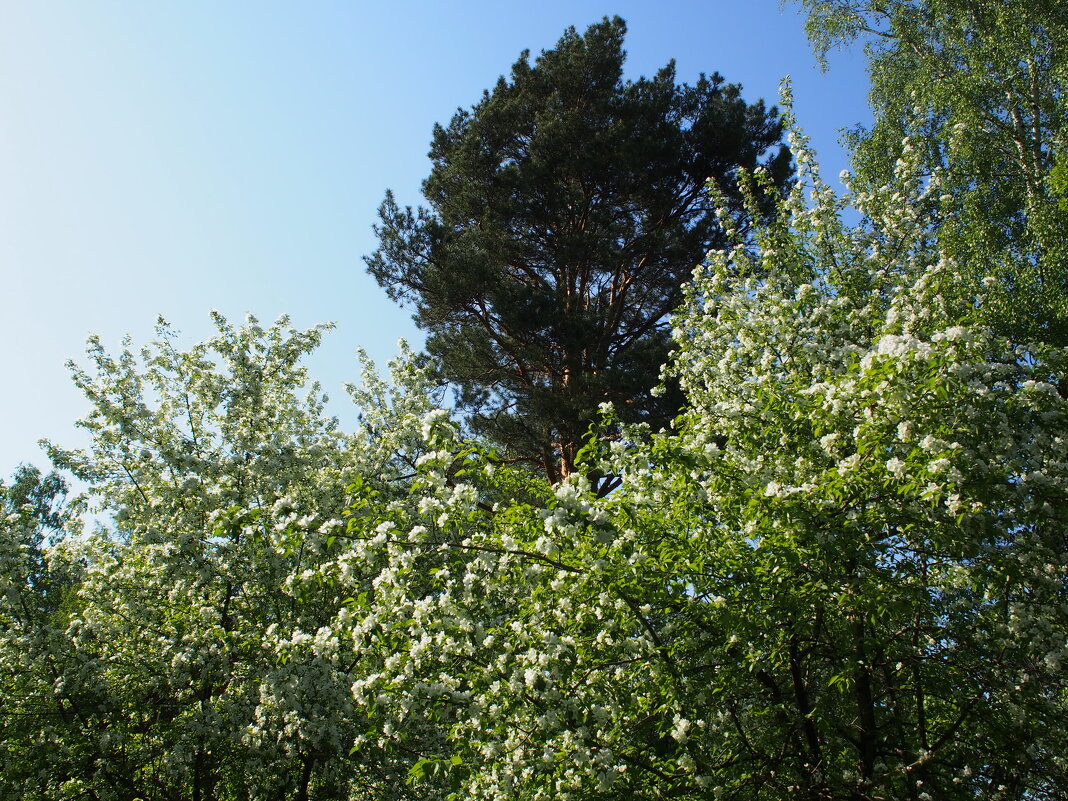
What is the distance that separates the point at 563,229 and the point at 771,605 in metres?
13.9

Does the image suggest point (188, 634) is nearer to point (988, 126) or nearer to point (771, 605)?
point (771, 605)

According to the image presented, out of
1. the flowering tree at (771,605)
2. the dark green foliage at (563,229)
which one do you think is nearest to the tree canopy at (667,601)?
the flowering tree at (771,605)

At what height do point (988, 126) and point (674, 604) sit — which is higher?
point (988, 126)

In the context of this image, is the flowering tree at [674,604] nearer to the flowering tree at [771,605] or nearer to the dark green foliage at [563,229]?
the flowering tree at [771,605]

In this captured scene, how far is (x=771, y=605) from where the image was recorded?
17.5ft

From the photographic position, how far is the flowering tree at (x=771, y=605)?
17.4 ft

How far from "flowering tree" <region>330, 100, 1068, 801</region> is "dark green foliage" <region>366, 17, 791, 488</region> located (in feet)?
31.3

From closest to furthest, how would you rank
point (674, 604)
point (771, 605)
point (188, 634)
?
point (771, 605) < point (674, 604) < point (188, 634)

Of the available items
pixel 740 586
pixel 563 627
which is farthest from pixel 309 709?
pixel 740 586

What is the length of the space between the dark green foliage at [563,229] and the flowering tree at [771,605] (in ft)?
31.3

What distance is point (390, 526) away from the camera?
234 inches

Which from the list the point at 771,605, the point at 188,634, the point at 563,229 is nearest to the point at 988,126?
the point at 563,229

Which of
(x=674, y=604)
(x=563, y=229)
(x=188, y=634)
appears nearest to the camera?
(x=674, y=604)

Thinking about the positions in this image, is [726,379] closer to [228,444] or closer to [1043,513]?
[1043,513]
